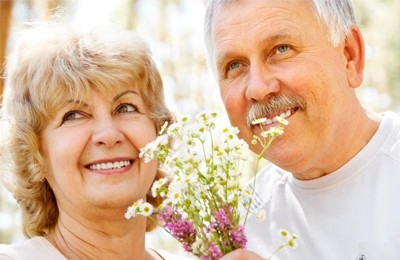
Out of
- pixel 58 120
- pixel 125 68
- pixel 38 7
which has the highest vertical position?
pixel 38 7

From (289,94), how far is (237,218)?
0.94 meters

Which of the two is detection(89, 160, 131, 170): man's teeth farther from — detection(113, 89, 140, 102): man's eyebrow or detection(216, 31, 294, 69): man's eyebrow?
detection(216, 31, 294, 69): man's eyebrow

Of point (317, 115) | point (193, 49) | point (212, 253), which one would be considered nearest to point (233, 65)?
point (317, 115)

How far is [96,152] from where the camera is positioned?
3189 mm

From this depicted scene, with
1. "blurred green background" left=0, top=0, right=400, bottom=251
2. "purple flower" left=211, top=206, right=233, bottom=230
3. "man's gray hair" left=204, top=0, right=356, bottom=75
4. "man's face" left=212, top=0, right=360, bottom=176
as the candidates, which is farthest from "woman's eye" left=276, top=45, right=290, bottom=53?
"blurred green background" left=0, top=0, right=400, bottom=251

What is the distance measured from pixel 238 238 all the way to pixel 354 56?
1393 millimetres

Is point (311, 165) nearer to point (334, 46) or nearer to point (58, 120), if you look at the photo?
point (334, 46)

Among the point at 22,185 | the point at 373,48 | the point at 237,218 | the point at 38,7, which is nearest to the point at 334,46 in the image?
the point at 237,218

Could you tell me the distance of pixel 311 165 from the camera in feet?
11.0

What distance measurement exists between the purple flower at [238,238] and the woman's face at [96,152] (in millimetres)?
935

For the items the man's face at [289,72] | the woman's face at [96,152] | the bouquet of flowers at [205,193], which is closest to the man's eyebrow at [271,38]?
the man's face at [289,72]

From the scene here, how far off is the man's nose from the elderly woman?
1.68ft

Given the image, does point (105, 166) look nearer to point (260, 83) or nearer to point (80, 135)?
point (80, 135)

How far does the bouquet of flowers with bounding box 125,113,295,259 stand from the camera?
2.37 meters
